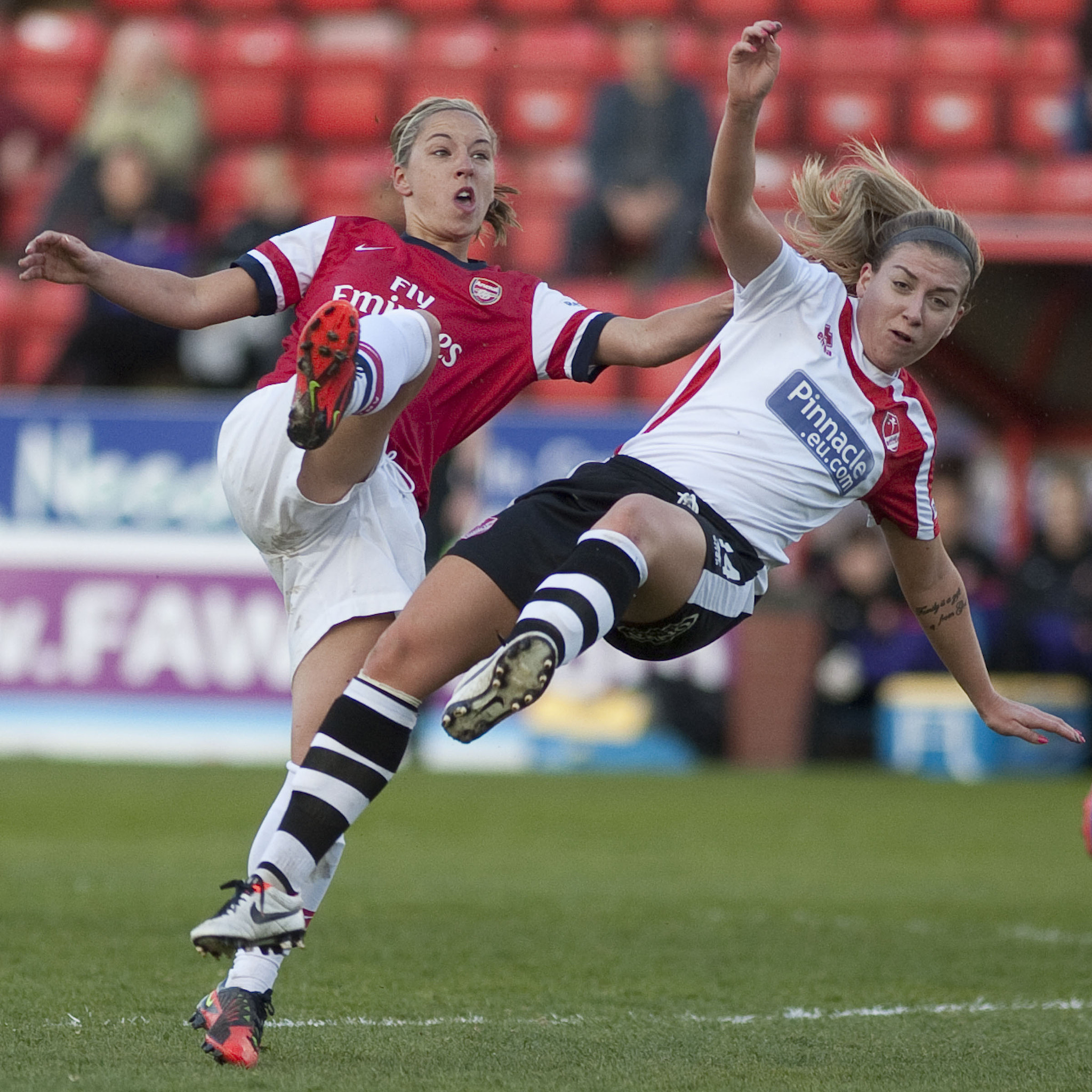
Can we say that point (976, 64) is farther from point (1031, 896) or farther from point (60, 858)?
point (60, 858)

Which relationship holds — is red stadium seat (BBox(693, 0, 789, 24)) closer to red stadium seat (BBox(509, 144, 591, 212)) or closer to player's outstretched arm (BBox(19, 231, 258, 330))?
red stadium seat (BBox(509, 144, 591, 212))

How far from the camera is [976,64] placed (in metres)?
14.5

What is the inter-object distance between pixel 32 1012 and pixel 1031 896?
13.7ft

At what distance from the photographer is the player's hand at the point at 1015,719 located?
4246 mm

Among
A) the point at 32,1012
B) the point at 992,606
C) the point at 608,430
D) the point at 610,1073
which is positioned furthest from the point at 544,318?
the point at 992,606

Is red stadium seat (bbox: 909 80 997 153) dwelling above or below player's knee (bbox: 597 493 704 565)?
above

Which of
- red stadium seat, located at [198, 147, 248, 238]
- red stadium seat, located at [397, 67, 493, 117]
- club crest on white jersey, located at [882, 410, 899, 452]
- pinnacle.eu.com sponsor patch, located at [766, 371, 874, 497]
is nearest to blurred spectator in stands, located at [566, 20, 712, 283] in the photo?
red stadium seat, located at [397, 67, 493, 117]

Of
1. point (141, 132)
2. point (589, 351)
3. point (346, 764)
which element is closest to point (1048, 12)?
point (141, 132)

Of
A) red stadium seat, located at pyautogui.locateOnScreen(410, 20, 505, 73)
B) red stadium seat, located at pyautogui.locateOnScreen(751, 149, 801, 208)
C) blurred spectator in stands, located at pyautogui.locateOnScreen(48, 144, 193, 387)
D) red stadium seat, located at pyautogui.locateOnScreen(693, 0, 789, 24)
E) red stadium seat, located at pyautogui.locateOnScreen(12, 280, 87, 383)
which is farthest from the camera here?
red stadium seat, located at pyautogui.locateOnScreen(693, 0, 789, 24)

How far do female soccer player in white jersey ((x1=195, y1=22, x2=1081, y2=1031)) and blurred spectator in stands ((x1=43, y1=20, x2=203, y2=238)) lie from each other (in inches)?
349

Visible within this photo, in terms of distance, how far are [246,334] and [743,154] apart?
27.4 ft

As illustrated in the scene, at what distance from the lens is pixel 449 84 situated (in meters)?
13.8

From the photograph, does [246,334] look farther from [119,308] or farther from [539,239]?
[539,239]

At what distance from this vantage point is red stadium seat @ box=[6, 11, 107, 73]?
14.9 metres
